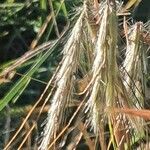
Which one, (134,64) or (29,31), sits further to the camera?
(29,31)

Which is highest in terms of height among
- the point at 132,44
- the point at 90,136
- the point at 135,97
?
the point at 132,44

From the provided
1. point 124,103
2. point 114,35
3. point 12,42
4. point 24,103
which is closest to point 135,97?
point 124,103

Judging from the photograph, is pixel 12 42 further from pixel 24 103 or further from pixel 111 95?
pixel 111 95

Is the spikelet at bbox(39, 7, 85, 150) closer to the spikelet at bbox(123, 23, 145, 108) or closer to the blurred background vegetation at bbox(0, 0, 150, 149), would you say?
the spikelet at bbox(123, 23, 145, 108)

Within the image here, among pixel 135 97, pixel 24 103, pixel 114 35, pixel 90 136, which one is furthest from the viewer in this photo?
pixel 24 103

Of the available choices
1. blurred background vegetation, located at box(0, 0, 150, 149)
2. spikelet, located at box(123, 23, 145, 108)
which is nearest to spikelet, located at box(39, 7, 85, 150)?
spikelet, located at box(123, 23, 145, 108)

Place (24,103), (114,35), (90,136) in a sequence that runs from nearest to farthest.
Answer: (114,35)
(90,136)
(24,103)

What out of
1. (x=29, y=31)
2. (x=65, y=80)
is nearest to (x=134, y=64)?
(x=65, y=80)

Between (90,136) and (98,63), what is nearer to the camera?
(98,63)

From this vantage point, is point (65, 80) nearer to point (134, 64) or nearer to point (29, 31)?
point (134, 64)
